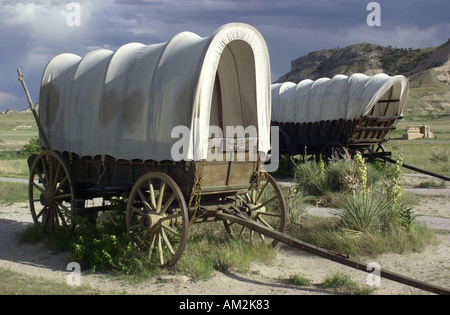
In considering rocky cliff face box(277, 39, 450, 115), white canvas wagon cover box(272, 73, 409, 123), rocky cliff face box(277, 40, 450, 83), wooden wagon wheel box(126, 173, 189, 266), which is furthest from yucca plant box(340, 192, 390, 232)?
rocky cliff face box(277, 40, 450, 83)

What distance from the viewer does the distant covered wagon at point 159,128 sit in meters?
6.47

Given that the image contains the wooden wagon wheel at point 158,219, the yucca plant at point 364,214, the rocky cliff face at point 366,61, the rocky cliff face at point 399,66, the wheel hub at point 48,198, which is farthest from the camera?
the rocky cliff face at point 366,61

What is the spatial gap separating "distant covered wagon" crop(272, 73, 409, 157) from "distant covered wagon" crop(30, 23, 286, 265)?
8.08 m

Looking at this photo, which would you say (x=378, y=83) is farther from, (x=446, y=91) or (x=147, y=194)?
(x=446, y=91)

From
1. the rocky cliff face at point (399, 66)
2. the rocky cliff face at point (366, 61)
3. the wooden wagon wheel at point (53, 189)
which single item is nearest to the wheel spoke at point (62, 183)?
the wooden wagon wheel at point (53, 189)

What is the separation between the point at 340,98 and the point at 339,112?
18.9 inches

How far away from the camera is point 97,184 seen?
25.5 ft

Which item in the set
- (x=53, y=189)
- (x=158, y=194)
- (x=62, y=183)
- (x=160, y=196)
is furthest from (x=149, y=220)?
(x=53, y=189)

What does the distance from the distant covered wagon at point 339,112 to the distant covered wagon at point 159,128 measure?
808 cm

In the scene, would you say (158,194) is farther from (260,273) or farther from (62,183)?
(62,183)

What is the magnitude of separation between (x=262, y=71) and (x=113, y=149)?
255 centimetres

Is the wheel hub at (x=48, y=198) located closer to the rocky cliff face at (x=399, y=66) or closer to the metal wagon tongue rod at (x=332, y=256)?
the metal wagon tongue rod at (x=332, y=256)

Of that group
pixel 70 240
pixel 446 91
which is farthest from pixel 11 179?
pixel 446 91

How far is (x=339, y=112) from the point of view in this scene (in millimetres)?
15875
